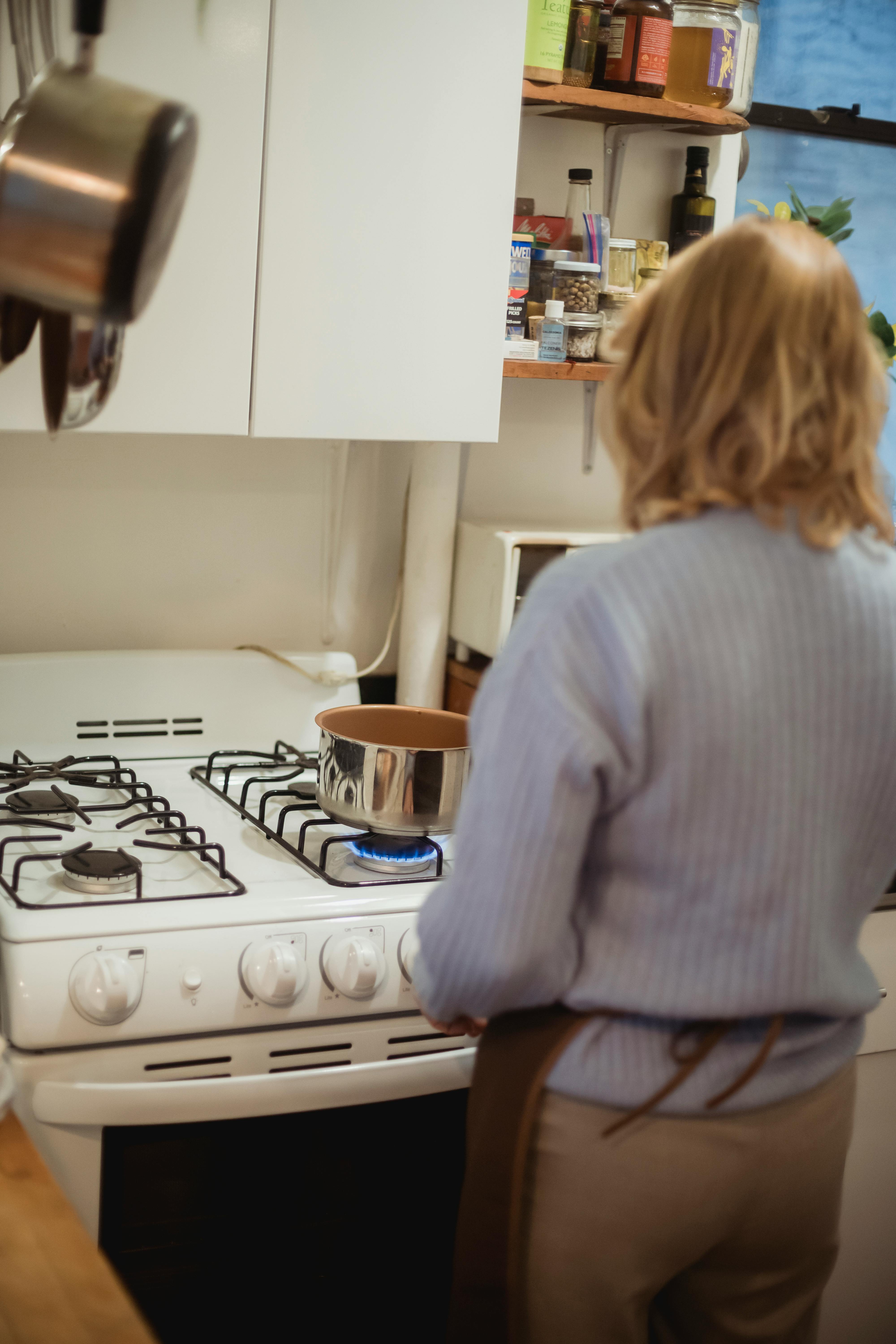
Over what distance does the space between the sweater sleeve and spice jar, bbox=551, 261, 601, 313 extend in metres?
1.10

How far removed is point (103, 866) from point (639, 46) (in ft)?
4.48

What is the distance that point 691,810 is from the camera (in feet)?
2.66

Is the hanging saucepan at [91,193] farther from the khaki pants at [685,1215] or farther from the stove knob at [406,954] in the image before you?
the stove knob at [406,954]

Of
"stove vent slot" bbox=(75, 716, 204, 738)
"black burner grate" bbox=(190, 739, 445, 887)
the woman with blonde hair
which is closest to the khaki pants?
the woman with blonde hair

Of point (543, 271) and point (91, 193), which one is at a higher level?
point (543, 271)

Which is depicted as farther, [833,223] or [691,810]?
[833,223]

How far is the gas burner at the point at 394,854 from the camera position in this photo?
4.92 feet

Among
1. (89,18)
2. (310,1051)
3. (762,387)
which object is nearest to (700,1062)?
(762,387)

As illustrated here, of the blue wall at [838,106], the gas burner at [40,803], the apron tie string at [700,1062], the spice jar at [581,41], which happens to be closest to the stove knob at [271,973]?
the gas burner at [40,803]

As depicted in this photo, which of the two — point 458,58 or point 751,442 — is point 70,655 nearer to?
point 458,58

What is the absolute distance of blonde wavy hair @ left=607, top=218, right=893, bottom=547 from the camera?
795 mm

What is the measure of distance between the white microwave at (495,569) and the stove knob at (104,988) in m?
0.79

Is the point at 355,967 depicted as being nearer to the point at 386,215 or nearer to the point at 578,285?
the point at 386,215

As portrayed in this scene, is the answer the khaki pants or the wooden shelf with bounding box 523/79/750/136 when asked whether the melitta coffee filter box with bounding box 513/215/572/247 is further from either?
the khaki pants
